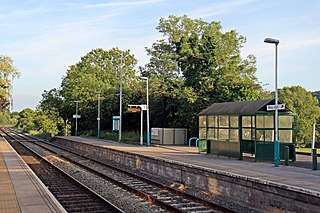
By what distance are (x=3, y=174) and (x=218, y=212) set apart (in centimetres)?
1018

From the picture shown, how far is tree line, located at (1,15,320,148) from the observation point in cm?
4184

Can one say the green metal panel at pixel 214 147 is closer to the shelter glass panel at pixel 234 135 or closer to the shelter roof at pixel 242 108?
the shelter glass panel at pixel 234 135

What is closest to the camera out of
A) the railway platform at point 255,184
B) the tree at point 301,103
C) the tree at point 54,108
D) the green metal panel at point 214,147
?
the railway platform at point 255,184

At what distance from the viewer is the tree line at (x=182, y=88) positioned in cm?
4184

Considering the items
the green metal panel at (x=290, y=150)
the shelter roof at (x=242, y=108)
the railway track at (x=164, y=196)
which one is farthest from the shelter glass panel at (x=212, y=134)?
the railway track at (x=164, y=196)

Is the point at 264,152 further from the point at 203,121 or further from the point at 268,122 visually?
the point at 203,121

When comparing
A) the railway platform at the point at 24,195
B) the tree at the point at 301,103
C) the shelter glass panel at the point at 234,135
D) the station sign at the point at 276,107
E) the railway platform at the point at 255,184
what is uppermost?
the tree at the point at 301,103

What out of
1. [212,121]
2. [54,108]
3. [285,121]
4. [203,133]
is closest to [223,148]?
[212,121]

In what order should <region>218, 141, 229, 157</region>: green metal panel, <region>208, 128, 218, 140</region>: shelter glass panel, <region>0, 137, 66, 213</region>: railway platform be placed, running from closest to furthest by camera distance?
<region>0, 137, 66, 213</region>: railway platform
<region>218, 141, 229, 157</region>: green metal panel
<region>208, 128, 218, 140</region>: shelter glass panel

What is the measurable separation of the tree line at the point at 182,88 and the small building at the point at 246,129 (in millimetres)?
16029

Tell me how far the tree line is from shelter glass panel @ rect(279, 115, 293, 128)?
1912 centimetres

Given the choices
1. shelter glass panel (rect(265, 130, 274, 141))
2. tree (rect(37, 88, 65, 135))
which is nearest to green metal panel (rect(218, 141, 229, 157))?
Answer: shelter glass panel (rect(265, 130, 274, 141))

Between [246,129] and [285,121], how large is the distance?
2638 millimetres

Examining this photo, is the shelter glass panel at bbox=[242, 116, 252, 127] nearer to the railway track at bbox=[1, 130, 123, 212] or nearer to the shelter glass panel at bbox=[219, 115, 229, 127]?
the shelter glass panel at bbox=[219, 115, 229, 127]
